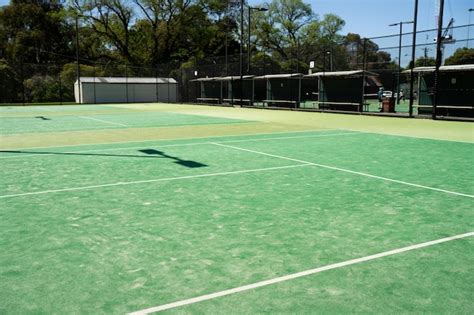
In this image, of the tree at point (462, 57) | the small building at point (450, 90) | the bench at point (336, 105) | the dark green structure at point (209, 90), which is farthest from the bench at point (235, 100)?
the small building at point (450, 90)

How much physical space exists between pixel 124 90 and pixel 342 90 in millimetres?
26122

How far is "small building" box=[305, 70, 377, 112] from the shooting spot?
2797 cm

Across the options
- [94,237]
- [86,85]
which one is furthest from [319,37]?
[94,237]

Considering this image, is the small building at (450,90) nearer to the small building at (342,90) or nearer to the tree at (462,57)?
the tree at (462,57)

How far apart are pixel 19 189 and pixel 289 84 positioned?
28.6m

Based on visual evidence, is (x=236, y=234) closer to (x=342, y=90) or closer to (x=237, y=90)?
(x=342, y=90)

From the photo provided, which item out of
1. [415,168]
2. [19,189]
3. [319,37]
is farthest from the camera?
[319,37]

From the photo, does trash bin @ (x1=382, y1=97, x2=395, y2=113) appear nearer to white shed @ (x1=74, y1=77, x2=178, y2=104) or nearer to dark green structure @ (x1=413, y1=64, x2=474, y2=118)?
dark green structure @ (x1=413, y1=64, x2=474, y2=118)

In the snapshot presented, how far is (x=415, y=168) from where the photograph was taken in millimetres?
8914

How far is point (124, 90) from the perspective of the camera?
48406 millimetres

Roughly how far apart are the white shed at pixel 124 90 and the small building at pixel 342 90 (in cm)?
2314

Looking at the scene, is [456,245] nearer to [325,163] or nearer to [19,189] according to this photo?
[325,163]

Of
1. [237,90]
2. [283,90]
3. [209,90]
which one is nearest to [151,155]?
[283,90]

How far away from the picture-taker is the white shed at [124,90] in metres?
46.3
